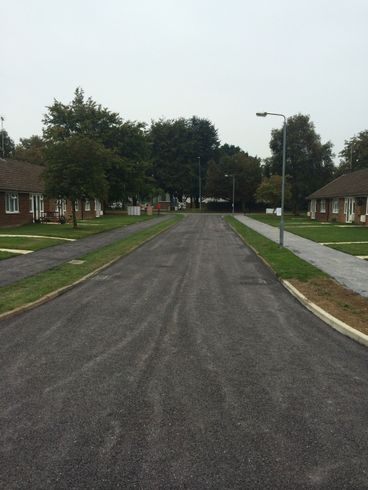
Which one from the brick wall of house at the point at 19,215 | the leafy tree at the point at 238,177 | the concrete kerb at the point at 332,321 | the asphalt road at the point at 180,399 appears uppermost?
the leafy tree at the point at 238,177

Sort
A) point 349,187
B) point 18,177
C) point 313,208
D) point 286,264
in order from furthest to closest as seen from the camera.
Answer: point 313,208 < point 349,187 < point 18,177 < point 286,264

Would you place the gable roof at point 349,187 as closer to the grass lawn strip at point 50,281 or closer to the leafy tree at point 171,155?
the grass lawn strip at point 50,281

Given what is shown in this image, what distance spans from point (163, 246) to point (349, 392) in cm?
1771

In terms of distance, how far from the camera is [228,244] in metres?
23.9

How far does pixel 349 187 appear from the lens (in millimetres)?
45031

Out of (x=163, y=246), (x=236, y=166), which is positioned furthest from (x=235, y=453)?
(x=236, y=166)

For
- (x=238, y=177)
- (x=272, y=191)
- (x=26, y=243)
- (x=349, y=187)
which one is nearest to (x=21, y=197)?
(x=26, y=243)

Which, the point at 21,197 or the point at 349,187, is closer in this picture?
the point at 21,197

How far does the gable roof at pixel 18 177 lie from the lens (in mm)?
33375

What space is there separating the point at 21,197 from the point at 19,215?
163 centimetres

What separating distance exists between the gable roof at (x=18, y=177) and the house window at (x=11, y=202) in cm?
72

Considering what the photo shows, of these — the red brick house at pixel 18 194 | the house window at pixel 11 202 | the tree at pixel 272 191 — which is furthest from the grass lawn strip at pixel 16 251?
the tree at pixel 272 191

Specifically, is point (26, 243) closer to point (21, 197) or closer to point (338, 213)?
point (21, 197)

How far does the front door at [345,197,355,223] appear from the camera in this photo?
4184cm
